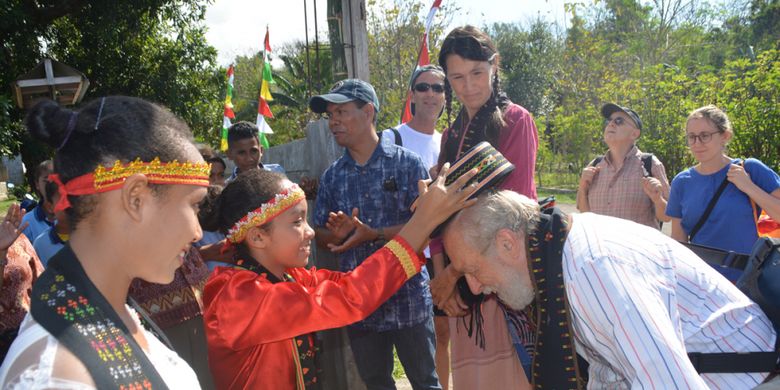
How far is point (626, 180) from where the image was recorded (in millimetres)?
5340

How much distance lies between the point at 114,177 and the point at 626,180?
15.8 feet

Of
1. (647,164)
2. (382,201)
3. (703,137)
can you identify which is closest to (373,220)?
(382,201)

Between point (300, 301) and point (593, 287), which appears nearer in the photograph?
point (593, 287)

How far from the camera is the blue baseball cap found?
383cm

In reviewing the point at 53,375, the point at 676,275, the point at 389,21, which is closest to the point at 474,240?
the point at 676,275

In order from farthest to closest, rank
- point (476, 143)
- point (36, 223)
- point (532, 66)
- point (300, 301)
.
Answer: point (532, 66) → point (36, 223) → point (476, 143) → point (300, 301)

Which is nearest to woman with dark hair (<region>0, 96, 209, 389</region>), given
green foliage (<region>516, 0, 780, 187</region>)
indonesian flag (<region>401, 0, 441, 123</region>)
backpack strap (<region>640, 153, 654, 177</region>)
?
backpack strap (<region>640, 153, 654, 177</region>)

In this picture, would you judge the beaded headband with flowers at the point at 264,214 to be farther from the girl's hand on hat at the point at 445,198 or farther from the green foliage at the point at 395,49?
the green foliage at the point at 395,49

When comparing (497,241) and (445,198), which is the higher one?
(445,198)

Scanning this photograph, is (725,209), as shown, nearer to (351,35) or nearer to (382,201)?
(382,201)

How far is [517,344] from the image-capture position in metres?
2.75

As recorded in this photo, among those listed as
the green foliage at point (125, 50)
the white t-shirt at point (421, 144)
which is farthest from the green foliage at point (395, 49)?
the white t-shirt at point (421, 144)

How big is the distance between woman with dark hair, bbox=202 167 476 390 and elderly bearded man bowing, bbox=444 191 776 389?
0.61 feet

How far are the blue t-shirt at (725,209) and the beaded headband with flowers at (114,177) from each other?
403 cm
